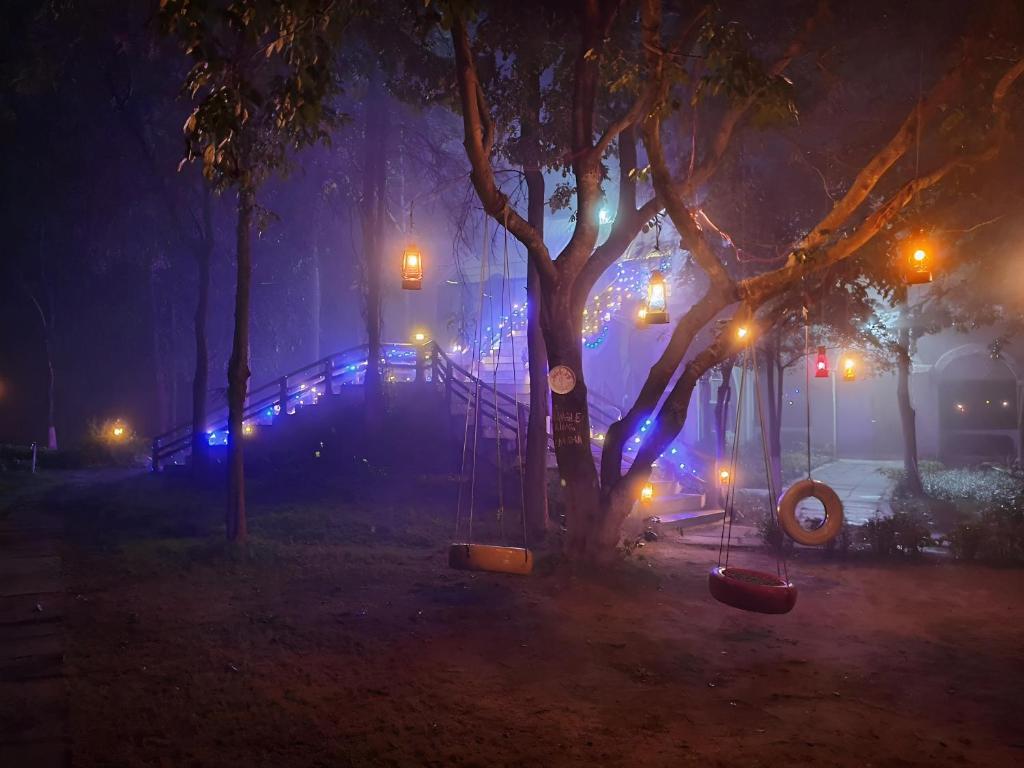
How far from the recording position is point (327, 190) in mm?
20891

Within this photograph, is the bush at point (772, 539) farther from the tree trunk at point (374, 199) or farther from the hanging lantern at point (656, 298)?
the tree trunk at point (374, 199)

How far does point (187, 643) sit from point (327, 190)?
50.0 feet

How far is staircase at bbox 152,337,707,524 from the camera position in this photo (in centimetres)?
1833

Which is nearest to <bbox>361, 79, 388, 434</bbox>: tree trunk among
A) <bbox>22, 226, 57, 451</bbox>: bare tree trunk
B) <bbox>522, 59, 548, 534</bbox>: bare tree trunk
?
<bbox>522, 59, 548, 534</bbox>: bare tree trunk

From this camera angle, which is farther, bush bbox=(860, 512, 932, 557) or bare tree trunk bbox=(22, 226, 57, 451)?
bare tree trunk bbox=(22, 226, 57, 451)

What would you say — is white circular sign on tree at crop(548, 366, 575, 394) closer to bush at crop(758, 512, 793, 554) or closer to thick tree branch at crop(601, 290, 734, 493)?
thick tree branch at crop(601, 290, 734, 493)

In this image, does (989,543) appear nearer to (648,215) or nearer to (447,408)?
(648,215)

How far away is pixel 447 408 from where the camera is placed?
19578 millimetres

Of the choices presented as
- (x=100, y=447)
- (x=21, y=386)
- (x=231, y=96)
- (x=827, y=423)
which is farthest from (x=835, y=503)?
(x=21, y=386)

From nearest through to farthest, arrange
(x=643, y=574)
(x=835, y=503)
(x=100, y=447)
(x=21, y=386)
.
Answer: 1. (x=835, y=503)
2. (x=643, y=574)
3. (x=100, y=447)
4. (x=21, y=386)

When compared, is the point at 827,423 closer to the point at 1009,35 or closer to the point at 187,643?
the point at 1009,35

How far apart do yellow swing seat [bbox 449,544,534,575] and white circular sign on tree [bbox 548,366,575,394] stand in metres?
2.18

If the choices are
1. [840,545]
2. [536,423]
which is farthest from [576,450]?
[840,545]

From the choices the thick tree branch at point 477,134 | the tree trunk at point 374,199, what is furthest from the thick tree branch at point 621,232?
the tree trunk at point 374,199
